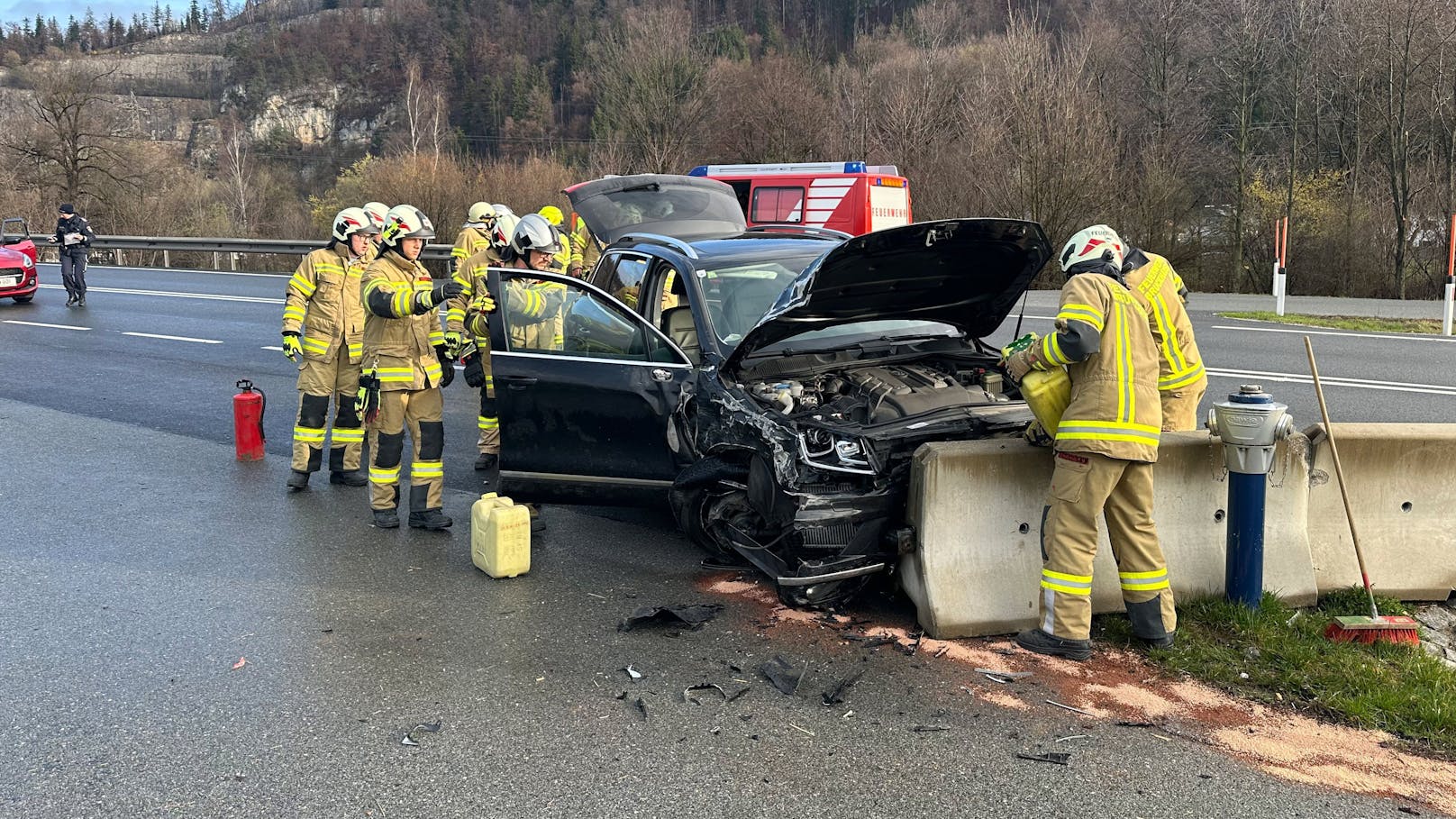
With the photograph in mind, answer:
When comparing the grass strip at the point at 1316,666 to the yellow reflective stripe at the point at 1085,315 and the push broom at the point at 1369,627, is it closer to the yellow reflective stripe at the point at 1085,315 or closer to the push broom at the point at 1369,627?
the push broom at the point at 1369,627

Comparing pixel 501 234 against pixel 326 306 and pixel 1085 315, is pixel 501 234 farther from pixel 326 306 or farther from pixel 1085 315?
pixel 1085 315

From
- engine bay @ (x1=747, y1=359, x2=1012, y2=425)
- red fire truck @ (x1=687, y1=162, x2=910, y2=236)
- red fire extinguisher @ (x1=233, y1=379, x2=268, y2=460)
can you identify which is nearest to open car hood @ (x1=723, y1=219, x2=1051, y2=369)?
engine bay @ (x1=747, y1=359, x2=1012, y2=425)

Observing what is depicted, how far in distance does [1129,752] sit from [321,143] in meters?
116

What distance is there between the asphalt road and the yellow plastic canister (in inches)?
4.8

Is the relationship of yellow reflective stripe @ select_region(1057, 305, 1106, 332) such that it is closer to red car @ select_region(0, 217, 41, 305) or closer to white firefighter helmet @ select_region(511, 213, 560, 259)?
white firefighter helmet @ select_region(511, 213, 560, 259)

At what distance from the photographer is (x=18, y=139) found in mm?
42938

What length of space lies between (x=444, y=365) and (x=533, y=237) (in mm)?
1096

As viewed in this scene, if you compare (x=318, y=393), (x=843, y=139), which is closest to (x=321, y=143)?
(x=843, y=139)

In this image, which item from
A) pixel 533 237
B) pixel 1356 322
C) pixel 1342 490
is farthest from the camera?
pixel 1356 322

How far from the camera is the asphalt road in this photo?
350 centimetres

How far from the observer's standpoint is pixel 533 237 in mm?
7195

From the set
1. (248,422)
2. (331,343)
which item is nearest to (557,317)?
(331,343)

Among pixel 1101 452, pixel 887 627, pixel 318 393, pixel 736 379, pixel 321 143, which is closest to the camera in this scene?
pixel 1101 452

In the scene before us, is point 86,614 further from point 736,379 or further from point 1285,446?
point 1285,446
